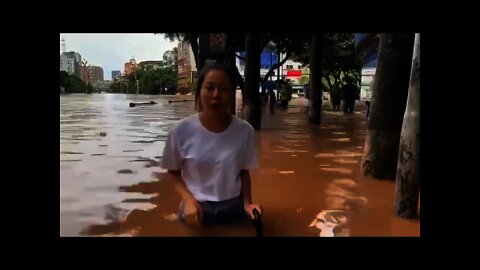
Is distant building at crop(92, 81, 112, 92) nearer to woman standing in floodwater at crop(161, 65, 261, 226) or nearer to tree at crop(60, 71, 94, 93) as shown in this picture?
tree at crop(60, 71, 94, 93)

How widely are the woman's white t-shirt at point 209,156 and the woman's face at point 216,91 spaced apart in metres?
0.13

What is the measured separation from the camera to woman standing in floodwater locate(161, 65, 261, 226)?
3387mm

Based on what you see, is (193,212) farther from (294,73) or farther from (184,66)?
(294,73)

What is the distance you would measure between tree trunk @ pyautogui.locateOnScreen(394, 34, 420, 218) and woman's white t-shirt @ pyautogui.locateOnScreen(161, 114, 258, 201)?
1859 millimetres

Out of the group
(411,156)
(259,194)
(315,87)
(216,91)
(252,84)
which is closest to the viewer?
(216,91)

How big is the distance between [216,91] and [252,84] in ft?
34.9

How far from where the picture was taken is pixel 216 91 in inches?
132

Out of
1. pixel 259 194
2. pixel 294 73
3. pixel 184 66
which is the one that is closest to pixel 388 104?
pixel 259 194

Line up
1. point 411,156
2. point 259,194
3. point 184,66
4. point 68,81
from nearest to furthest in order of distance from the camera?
point 411,156 → point 259,194 → point 68,81 → point 184,66

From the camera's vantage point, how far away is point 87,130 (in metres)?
13.5

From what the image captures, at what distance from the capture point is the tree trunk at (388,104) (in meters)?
6.70

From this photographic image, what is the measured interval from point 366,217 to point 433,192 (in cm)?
179

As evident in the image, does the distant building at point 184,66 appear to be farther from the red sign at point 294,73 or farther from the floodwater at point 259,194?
the floodwater at point 259,194

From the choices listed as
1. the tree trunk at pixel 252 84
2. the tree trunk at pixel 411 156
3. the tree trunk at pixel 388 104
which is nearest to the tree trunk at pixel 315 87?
the tree trunk at pixel 252 84
